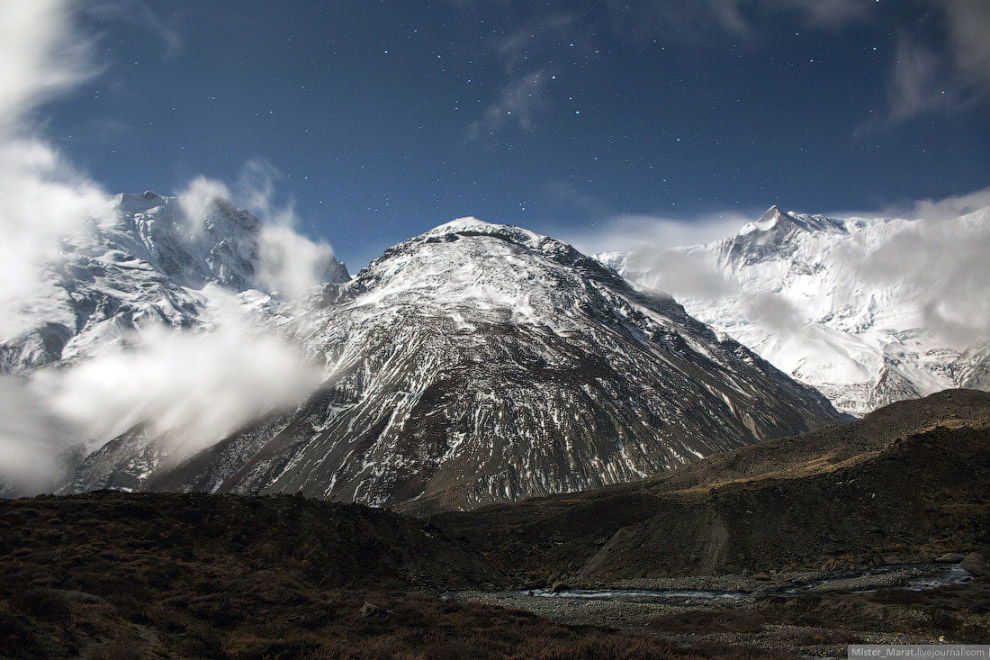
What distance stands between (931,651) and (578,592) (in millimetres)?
31211

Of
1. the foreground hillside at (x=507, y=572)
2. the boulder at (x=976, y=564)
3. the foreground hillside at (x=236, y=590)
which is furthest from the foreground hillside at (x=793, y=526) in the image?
the foreground hillside at (x=236, y=590)

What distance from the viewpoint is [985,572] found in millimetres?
42781

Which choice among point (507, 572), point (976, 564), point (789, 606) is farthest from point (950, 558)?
point (507, 572)

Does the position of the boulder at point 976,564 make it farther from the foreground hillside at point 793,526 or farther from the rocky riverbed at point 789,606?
the foreground hillside at point 793,526

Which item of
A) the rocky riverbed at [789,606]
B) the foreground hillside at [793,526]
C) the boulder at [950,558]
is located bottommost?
the boulder at [950,558]

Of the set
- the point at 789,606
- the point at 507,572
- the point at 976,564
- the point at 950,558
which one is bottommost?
the point at 950,558

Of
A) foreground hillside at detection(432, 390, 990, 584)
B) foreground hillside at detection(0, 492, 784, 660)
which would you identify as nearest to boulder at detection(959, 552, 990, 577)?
foreground hillside at detection(432, 390, 990, 584)

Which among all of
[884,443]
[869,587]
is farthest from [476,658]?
[884,443]

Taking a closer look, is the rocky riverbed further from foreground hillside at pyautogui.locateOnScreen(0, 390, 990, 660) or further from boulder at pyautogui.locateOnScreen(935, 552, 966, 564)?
boulder at pyautogui.locateOnScreen(935, 552, 966, 564)

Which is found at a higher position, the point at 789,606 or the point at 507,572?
the point at 507,572

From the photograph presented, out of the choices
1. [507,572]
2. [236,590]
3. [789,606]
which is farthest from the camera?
[507,572]

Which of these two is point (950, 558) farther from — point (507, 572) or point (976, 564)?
point (507, 572)

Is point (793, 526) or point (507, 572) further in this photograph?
point (507, 572)

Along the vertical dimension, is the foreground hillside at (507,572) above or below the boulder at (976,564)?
above
